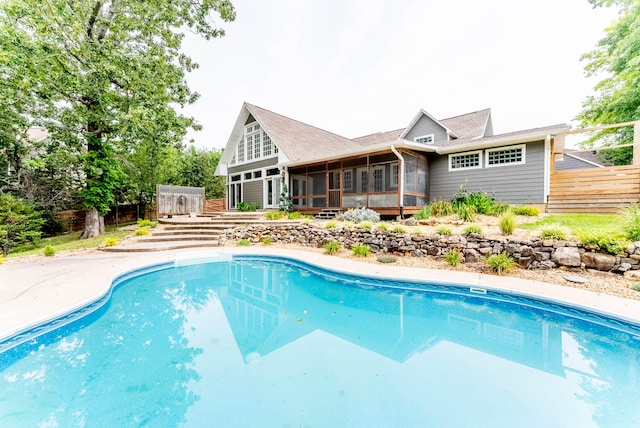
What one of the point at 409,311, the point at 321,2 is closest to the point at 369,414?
the point at 409,311

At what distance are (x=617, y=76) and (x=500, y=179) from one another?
38.5ft

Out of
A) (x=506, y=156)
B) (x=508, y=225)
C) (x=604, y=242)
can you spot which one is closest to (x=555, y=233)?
(x=604, y=242)

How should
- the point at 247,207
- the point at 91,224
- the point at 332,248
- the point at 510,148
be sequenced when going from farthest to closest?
the point at 247,207 < the point at 91,224 < the point at 510,148 < the point at 332,248

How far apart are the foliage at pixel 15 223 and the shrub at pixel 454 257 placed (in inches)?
Result: 625

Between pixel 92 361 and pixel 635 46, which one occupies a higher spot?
pixel 635 46

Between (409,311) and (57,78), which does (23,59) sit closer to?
(57,78)

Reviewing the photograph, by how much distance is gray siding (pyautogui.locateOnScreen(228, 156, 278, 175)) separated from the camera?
51.3 feet

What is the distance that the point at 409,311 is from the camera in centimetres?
493

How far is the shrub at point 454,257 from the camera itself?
701cm

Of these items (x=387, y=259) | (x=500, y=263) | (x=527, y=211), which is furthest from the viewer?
(x=527, y=211)

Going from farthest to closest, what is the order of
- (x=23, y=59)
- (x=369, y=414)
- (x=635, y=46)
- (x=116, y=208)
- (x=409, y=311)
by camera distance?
(x=116, y=208), (x=635, y=46), (x=23, y=59), (x=409, y=311), (x=369, y=414)

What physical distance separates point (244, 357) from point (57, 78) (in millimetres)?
12822

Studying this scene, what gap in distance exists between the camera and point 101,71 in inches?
384

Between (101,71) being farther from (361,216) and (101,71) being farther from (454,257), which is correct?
(454,257)
